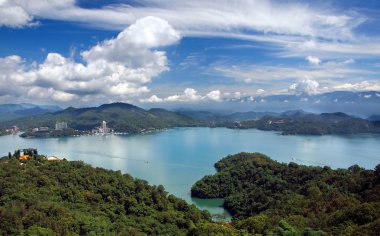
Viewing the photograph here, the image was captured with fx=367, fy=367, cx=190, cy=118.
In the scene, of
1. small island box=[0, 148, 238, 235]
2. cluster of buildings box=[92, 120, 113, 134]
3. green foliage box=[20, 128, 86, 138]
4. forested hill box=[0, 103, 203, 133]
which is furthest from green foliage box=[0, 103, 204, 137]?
small island box=[0, 148, 238, 235]

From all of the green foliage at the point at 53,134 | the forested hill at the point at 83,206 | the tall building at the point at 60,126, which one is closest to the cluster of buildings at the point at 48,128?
the tall building at the point at 60,126

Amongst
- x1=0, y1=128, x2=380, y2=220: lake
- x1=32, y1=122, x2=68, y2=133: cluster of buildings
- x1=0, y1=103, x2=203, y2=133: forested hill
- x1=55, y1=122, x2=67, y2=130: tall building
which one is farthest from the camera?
x1=0, y1=103, x2=203, y2=133: forested hill

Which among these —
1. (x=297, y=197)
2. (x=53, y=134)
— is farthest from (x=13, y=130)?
(x=297, y=197)

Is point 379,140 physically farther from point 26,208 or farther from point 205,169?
point 26,208

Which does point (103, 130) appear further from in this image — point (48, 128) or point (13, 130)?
point (13, 130)

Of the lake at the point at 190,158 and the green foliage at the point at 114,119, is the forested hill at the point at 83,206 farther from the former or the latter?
the green foliage at the point at 114,119

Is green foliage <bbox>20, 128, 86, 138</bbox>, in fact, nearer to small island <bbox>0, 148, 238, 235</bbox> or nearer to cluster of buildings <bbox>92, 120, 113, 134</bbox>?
cluster of buildings <bbox>92, 120, 113, 134</bbox>

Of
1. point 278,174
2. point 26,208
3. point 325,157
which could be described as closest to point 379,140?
point 325,157
